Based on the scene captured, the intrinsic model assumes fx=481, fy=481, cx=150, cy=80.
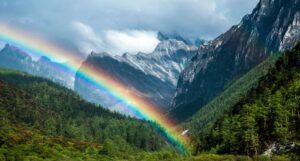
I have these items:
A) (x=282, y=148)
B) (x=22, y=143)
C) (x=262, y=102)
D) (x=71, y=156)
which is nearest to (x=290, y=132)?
(x=282, y=148)

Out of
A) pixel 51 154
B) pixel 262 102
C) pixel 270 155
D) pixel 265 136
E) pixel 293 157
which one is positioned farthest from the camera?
pixel 262 102

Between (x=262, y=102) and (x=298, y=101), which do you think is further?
(x=262, y=102)

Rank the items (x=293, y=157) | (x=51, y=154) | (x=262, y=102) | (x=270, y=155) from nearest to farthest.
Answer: (x=293, y=157) → (x=270, y=155) → (x=51, y=154) → (x=262, y=102)

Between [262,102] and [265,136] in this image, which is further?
[262,102]

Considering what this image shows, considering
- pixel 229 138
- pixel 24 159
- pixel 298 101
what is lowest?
pixel 24 159

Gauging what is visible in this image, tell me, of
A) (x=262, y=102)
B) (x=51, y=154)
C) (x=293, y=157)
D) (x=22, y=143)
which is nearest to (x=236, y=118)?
(x=262, y=102)

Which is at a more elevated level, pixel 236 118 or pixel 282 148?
pixel 236 118

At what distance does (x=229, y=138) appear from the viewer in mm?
171000

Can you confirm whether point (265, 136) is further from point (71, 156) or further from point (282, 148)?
point (71, 156)

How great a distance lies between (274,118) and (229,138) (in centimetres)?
1826

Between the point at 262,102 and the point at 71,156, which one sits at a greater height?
the point at 262,102

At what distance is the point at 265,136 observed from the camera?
523ft

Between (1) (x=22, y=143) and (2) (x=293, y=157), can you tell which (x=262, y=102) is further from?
(1) (x=22, y=143)

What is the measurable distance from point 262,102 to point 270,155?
4699 centimetres
